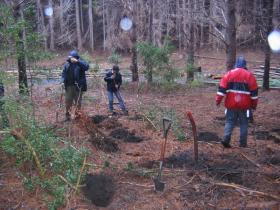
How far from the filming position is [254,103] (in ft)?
25.0

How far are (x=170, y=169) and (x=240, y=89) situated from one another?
88.0 inches

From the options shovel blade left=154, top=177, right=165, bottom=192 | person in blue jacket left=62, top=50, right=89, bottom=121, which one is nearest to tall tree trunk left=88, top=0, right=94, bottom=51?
person in blue jacket left=62, top=50, right=89, bottom=121

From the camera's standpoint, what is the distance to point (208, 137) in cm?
880

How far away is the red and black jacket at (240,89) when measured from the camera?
7512mm

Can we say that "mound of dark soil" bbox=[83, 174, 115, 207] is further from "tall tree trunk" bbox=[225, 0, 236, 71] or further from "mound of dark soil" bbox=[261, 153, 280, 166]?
"tall tree trunk" bbox=[225, 0, 236, 71]

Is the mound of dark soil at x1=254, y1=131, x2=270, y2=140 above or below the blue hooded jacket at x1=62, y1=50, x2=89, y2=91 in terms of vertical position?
below

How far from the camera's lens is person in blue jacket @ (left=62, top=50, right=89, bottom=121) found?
31.9 feet

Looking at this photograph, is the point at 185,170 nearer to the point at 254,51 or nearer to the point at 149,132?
the point at 149,132

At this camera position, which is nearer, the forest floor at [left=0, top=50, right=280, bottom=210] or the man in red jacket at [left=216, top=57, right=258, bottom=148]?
the forest floor at [left=0, top=50, right=280, bottom=210]

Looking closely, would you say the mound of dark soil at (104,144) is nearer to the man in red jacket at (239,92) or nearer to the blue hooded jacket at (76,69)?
the man in red jacket at (239,92)

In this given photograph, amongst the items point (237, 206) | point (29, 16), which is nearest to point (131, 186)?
point (237, 206)

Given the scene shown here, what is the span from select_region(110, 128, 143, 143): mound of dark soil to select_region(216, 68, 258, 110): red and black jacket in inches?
82.5

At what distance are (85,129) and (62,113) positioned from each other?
298cm

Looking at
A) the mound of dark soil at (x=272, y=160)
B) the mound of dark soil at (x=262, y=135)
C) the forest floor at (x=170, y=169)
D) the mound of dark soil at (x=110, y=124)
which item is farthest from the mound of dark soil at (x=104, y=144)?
the mound of dark soil at (x=262, y=135)
